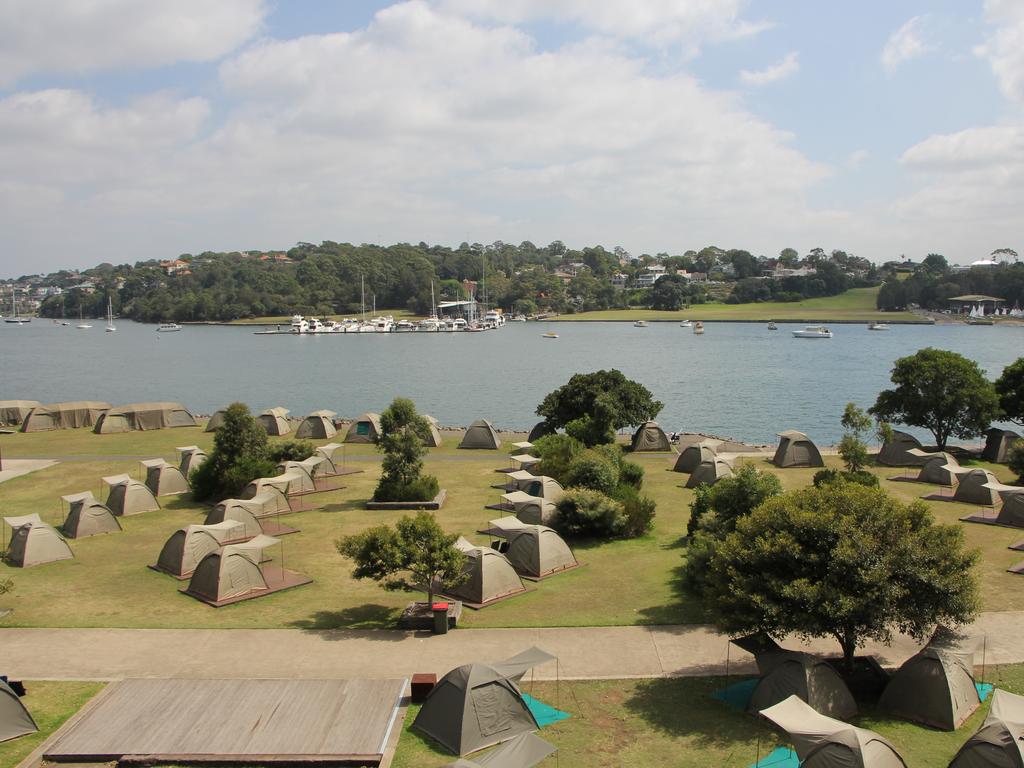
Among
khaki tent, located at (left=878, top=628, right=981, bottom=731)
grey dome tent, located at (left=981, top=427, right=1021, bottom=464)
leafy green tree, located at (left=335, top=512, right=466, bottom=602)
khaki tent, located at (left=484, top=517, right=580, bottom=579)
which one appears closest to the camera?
khaki tent, located at (left=878, top=628, right=981, bottom=731)

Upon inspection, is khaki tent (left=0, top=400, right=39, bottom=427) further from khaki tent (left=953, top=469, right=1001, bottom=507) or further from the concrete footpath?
khaki tent (left=953, top=469, right=1001, bottom=507)

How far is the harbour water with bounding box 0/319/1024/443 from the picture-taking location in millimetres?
71562

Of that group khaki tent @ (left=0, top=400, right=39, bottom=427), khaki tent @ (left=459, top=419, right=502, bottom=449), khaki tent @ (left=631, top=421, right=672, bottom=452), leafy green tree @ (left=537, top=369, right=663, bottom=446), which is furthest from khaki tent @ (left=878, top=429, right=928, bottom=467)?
khaki tent @ (left=0, top=400, right=39, bottom=427)

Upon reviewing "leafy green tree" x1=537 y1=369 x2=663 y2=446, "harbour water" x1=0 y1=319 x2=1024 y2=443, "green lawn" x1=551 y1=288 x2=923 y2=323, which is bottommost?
"harbour water" x1=0 y1=319 x2=1024 y2=443

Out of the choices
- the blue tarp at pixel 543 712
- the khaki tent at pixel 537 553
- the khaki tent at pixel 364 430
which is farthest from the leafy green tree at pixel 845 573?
the khaki tent at pixel 364 430

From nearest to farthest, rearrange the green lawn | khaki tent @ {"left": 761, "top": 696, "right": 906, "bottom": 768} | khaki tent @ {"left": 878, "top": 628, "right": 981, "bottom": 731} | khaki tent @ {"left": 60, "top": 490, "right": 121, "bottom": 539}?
khaki tent @ {"left": 761, "top": 696, "right": 906, "bottom": 768} → khaki tent @ {"left": 878, "top": 628, "right": 981, "bottom": 731} → khaki tent @ {"left": 60, "top": 490, "right": 121, "bottom": 539} → the green lawn

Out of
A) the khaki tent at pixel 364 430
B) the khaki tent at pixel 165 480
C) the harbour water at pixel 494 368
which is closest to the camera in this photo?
the khaki tent at pixel 165 480

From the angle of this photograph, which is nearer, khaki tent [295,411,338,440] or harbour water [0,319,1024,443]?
khaki tent [295,411,338,440]

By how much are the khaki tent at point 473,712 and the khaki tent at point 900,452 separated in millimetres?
31479

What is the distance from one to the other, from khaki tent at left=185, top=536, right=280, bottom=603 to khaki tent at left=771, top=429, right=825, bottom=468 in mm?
27225

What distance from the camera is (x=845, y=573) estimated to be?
14.7 m

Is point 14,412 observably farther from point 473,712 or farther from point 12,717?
point 473,712

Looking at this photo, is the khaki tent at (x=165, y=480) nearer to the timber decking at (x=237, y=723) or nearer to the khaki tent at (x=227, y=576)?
the khaki tent at (x=227, y=576)

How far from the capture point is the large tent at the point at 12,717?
13.9 metres
